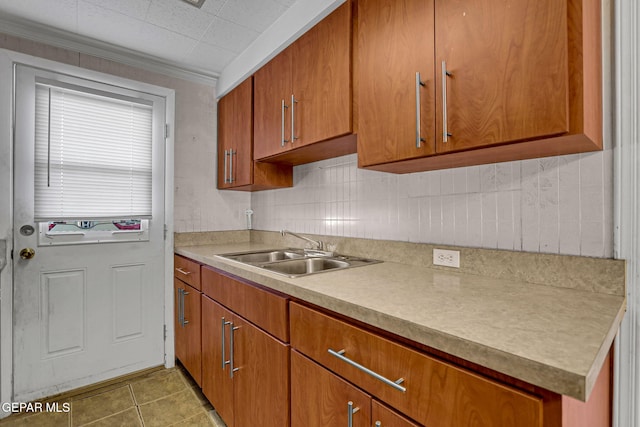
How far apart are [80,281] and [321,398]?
6.27ft

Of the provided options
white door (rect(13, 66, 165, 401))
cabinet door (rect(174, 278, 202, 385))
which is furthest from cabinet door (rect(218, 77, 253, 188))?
cabinet door (rect(174, 278, 202, 385))

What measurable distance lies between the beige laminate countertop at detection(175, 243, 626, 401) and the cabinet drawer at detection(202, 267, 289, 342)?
75mm

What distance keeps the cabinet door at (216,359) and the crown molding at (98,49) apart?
178cm

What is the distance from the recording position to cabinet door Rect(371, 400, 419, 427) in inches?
30.3

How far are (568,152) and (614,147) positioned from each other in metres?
0.11

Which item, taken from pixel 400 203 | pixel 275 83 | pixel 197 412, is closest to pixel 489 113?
pixel 400 203

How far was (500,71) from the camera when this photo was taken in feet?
3.01

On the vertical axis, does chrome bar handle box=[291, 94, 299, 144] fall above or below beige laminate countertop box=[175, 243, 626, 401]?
above

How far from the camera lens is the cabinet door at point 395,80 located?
43.3 inches

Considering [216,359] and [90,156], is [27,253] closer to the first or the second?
[90,156]

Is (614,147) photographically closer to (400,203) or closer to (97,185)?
(400,203)

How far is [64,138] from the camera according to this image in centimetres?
204

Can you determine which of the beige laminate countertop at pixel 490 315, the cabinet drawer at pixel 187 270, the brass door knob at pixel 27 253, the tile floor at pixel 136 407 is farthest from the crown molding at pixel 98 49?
the tile floor at pixel 136 407

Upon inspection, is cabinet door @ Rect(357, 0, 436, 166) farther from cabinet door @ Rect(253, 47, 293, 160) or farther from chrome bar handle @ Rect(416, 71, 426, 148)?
cabinet door @ Rect(253, 47, 293, 160)
